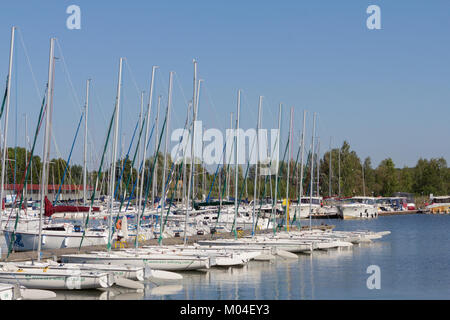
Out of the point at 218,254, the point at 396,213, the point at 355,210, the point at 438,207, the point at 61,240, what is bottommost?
the point at 396,213

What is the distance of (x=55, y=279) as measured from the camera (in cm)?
2962

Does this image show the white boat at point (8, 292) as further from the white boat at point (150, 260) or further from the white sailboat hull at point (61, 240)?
the white sailboat hull at point (61, 240)

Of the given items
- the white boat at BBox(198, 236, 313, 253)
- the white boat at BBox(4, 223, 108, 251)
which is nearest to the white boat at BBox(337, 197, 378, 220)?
the white boat at BBox(198, 236, 313, 253)

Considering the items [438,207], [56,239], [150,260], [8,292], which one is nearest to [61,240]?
[56,239]

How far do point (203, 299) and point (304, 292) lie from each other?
18.6 ft

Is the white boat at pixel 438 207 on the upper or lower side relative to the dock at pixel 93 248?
lower

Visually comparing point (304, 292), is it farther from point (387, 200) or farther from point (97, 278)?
point (387, 200)

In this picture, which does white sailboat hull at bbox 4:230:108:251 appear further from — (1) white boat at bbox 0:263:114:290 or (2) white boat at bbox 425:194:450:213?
(2) white boat at bbox 425:194:450:213

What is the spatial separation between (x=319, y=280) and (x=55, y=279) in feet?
49.4

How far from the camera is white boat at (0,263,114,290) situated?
29.4 meters

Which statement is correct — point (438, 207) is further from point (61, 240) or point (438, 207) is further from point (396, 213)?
point (61, 240)

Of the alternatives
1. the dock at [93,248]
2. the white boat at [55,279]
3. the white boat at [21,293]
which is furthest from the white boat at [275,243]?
the white boat at [21,293]

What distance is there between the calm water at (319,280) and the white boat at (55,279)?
2.14 ft

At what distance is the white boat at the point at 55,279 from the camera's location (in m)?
29.4
